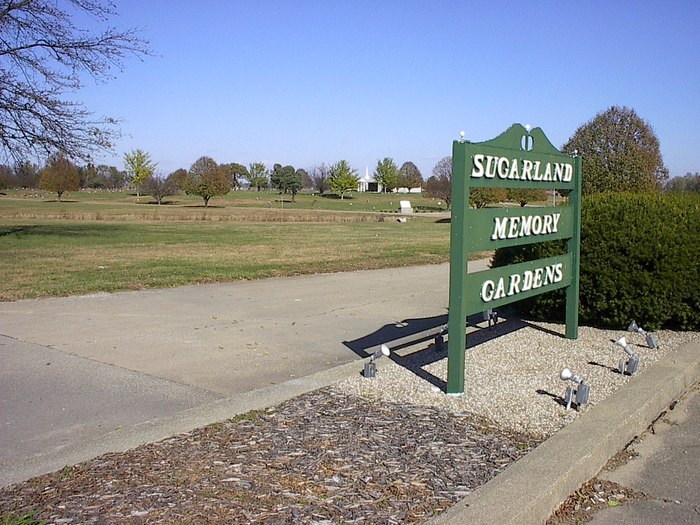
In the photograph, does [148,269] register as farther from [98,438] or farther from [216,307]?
[98,438]

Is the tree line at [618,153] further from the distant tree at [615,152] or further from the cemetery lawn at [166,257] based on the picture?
the cemetery lawn at [166,257]

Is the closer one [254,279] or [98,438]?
[98,438]

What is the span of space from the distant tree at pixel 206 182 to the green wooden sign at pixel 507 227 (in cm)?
6124

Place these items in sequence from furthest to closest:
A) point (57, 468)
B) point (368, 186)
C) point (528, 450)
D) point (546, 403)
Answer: point (368, 186), point (546, 403), point (528, 450), point (57, 468)

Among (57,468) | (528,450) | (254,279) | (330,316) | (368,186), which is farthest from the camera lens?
(368,186)

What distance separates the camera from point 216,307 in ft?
33.9

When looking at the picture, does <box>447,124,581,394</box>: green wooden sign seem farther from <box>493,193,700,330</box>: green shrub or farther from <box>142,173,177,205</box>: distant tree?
<box>142,173,177,205</box>: distant tree

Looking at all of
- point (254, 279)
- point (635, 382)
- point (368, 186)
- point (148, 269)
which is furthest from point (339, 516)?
point (368, 186)

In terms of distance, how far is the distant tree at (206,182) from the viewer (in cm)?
6881

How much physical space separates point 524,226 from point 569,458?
2.72 m

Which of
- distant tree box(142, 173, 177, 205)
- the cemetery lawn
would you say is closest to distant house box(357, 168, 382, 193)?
distant tree box(142, 173, 177, 205)

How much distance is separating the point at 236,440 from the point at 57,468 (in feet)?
3.34

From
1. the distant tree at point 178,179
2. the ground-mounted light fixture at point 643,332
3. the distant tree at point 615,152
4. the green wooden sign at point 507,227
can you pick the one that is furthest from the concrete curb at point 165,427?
the distant tree at point 178,179

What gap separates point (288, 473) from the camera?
3969mm
